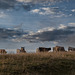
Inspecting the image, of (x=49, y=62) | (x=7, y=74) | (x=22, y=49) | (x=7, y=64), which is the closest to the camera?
(x=7, y=74)

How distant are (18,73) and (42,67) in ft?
9.95

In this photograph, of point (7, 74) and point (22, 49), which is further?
point (22, 49)

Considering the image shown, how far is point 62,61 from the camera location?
2178 centimetres

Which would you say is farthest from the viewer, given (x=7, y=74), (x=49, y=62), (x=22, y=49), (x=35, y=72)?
(x=22, y=49)

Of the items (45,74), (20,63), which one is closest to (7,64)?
(20,63)

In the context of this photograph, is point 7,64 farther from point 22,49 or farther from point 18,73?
point 22,49

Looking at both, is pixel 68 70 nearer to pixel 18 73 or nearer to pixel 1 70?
pixel 18 73

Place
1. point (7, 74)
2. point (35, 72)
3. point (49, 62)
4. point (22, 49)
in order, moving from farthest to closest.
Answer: point (22, 49), point (49, 62), point (35, 72), point (7, 74)

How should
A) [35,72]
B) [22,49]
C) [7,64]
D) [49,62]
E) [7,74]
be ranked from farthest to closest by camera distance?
[22,49] → [49,62] → [7,64] → [35,72] → [7,74]

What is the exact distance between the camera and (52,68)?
1897 cm

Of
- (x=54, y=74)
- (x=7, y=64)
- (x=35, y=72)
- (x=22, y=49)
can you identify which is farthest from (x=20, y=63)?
(x=22, y=49)

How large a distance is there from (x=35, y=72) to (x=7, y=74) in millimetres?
2747

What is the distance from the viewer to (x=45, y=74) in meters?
17.4

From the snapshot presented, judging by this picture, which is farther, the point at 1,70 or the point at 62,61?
the point at 62,61
